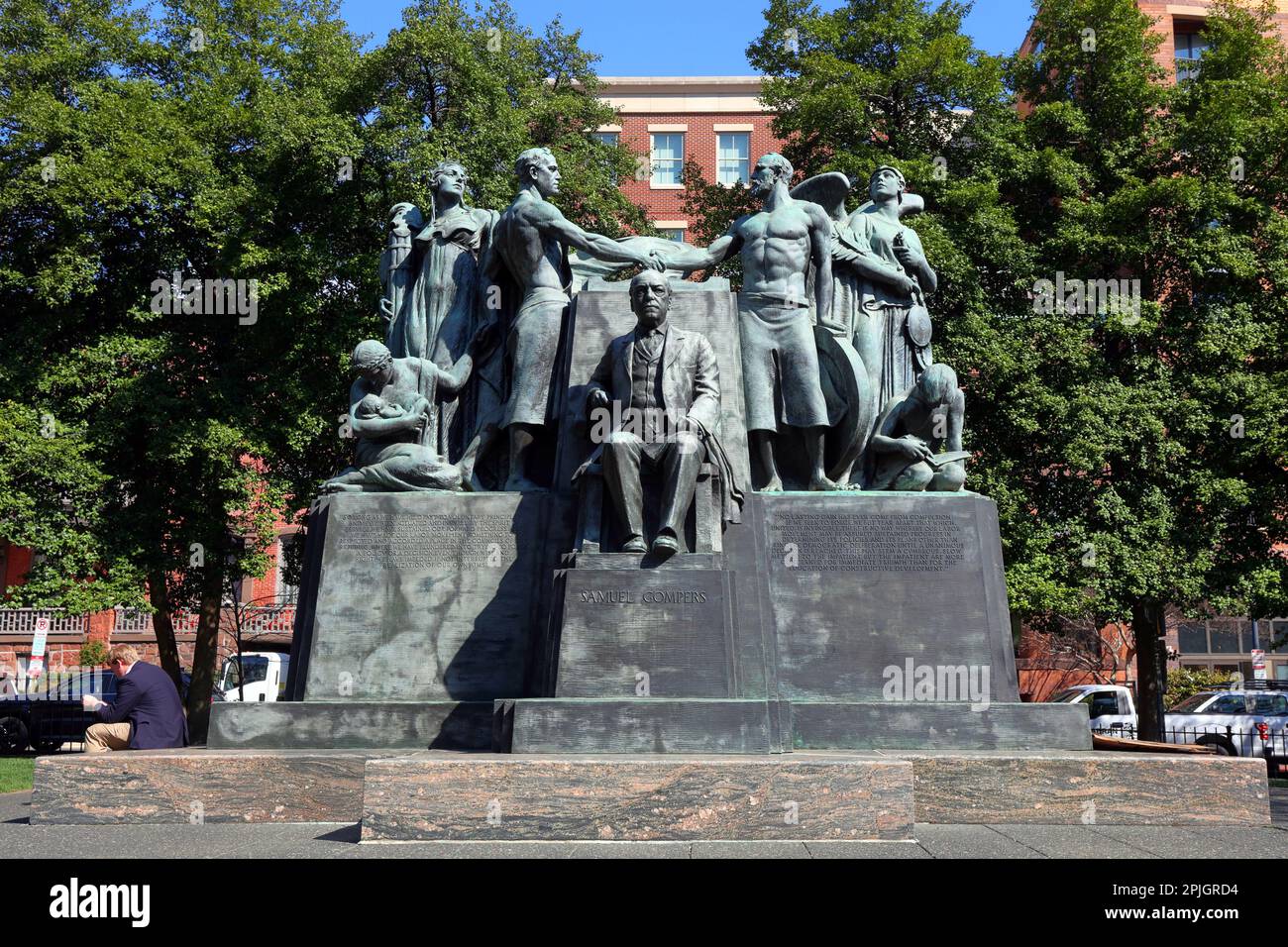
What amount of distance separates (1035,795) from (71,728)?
25.6 meters

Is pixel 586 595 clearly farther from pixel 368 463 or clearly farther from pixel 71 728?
pixel 71 728

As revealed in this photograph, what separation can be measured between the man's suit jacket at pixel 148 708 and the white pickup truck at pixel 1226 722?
20.6m

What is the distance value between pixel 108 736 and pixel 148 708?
0.48 meters

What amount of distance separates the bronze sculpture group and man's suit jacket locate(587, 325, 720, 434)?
1 centimetres

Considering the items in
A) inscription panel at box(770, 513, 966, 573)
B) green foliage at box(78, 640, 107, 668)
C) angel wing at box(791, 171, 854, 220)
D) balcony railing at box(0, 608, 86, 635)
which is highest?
angel wing at box(791, 171, 854, 220)

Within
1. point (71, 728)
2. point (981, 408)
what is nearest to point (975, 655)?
point (981, 408)

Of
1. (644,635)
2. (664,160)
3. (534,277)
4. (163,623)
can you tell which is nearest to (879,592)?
(644,635)

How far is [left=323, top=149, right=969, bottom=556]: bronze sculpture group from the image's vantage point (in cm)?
1001

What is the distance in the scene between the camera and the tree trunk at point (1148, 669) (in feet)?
86.9

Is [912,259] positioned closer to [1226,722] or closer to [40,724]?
[1226,722]

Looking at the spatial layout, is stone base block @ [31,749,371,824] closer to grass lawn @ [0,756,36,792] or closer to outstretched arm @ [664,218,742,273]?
grass lawn @ [0,756,36,792]

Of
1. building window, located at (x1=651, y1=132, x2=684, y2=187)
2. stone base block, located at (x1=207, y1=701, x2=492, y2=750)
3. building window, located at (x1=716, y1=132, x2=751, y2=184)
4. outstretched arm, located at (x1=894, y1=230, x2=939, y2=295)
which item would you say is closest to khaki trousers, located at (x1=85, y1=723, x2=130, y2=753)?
stone base block, located at (x1=207, y1=701, x2=492, y2=750)

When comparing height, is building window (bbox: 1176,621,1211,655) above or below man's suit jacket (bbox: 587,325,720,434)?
below

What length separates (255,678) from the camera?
143ft
